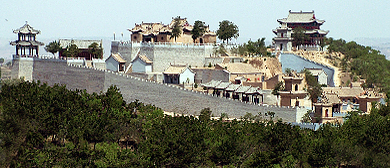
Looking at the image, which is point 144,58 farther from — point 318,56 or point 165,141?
point 165,141

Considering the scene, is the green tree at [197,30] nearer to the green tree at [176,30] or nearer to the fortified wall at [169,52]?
the green tree at [176,30]

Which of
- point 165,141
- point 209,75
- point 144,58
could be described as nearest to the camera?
point 165,141

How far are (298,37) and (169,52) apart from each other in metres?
15.3

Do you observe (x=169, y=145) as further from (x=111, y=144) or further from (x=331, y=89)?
(x=331, y=89)

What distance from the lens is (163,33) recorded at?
73375 millimetres

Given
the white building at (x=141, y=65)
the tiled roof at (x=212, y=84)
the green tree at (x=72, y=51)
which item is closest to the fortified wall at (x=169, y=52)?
the white building at (x=141, y=65)

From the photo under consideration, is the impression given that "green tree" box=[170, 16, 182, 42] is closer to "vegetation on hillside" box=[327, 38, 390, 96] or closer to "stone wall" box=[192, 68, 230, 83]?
"stone wall" box=[192, 68, 230, 83]

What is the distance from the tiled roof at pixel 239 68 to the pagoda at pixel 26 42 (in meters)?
20.5

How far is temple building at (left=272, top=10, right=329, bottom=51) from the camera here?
7575cm

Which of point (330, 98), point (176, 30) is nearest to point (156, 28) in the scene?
point (176, 30)

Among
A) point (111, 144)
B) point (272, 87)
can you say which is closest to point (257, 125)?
point (111, 144)

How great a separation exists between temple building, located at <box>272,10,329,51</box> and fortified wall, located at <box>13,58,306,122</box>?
61.4 feet

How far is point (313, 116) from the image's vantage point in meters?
55.4

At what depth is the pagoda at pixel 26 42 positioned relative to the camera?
72.4 m
